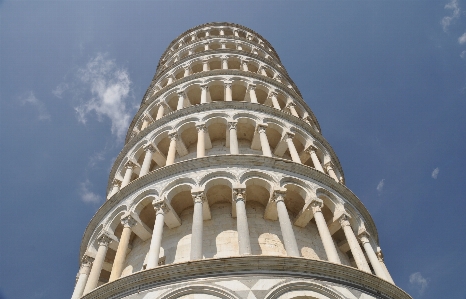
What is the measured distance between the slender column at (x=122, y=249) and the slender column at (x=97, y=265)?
735mm

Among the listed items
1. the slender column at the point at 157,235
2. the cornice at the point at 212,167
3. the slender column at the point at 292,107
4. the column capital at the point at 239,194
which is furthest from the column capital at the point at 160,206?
the slender column at the point at 292,107

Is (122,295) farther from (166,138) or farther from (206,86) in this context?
(206,86)

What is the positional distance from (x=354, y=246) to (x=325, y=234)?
1.24 metres

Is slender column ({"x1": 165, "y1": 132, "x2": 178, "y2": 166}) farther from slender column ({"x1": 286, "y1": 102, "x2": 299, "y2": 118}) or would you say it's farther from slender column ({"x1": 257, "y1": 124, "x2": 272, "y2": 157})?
slender column ({"x1": 286, "y1": 102, "x2": 299, "y2": 118})

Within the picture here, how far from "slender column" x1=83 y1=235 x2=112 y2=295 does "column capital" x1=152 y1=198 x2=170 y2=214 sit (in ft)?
7.00

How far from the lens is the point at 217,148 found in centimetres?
2011

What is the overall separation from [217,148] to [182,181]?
459 centimetres

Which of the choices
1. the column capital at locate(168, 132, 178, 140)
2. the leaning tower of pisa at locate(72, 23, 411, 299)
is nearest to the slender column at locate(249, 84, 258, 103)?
the leaning tower of pisa at locate(72, 23, 411, 299)

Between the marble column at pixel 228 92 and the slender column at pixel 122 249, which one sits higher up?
the marble column at pixel 228 92

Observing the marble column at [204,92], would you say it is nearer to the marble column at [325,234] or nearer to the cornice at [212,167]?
the cornice at [212,167]

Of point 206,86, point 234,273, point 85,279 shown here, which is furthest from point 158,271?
point 206,86

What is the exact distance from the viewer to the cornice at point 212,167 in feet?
52.9

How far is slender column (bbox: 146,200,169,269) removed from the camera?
1270 cm

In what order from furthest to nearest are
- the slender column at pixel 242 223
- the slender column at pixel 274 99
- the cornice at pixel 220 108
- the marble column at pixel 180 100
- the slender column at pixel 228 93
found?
the slender column at pixel 274 99 < the marble column at pixel 180 100 < the slender column at pixel 228 93 < the cornice at pixel 220 108 < the slender column at pixel 242 223
